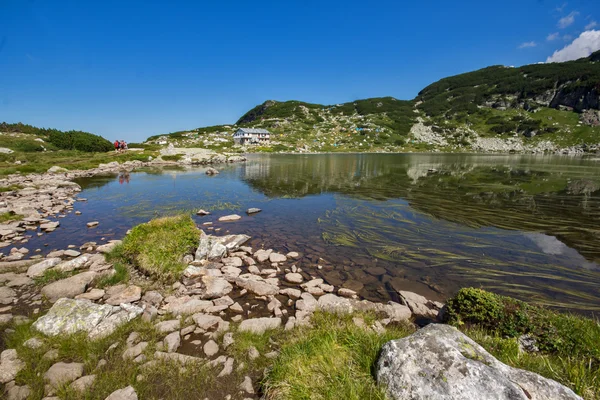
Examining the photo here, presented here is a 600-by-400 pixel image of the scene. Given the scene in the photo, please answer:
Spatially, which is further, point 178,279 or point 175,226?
point 175,226

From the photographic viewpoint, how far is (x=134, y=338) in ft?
22.7

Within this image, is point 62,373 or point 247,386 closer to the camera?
point 247,386

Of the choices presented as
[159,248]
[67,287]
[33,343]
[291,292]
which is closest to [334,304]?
[291,292]

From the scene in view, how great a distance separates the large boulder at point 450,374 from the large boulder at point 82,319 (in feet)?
25.5

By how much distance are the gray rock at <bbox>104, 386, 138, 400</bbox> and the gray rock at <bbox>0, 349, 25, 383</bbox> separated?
2750mm

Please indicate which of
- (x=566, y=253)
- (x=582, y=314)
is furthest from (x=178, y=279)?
(x=566, y=253)

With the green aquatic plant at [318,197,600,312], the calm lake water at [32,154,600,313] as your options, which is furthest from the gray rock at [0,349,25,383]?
the green aquatic plant at [318,197,600,312]

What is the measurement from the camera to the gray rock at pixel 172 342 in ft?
21.7

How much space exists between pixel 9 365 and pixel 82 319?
1571 mm

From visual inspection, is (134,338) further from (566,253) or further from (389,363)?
(566,253)

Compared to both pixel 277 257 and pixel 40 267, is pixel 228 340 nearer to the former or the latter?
pixel 277 257

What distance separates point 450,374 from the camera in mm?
3904

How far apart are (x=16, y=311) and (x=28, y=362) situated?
400 centimetres

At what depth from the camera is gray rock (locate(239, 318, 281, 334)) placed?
7.46 metres
